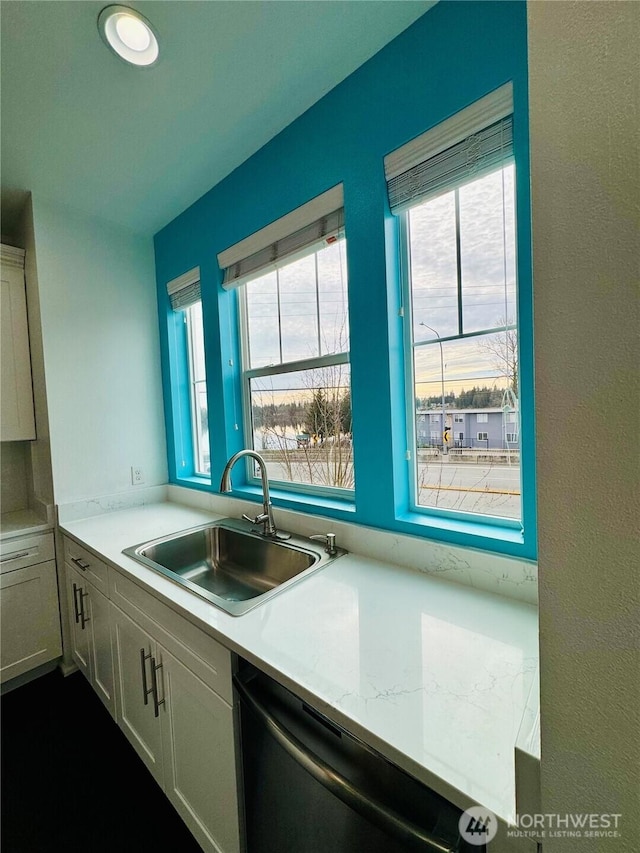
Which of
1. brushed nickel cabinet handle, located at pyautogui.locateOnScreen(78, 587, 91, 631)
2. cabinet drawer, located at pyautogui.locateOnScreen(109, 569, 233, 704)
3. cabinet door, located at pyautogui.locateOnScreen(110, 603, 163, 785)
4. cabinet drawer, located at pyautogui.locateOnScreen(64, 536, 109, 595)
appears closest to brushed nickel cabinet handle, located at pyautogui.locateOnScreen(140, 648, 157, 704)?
cabinet door, located at pyautogui.locateOnScreen(110, 603, 163, 785)

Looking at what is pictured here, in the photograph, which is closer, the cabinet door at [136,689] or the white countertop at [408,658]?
the white countertop at [408,658]

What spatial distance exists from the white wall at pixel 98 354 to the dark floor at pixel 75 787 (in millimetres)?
1093

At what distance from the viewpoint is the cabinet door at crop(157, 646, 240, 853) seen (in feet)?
3.24

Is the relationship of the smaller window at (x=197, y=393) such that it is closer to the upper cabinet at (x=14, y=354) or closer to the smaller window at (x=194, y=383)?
the smaller window at (x=194, y=383)

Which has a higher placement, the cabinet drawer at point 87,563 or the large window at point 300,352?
the large window at point 300,352

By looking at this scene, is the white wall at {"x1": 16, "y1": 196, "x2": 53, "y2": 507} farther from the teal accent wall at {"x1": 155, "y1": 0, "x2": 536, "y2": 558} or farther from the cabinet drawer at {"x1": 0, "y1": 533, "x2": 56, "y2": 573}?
the teal accent wall at {"x1": 155, "y1": 0, "x2": 536, "y2": 558}

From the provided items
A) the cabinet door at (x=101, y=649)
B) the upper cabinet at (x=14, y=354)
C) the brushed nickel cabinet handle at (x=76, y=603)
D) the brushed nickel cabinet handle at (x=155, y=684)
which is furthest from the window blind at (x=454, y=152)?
the brushed nickel cabinet handle at (x=76, y=603)

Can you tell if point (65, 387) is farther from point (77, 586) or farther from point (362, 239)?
point (362, 239)

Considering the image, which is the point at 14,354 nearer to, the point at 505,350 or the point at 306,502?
the point at 306,502

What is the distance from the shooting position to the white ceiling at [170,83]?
1172 mm

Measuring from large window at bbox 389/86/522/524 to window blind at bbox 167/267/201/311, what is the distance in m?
1.40

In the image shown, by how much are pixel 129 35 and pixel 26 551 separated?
2.37 m

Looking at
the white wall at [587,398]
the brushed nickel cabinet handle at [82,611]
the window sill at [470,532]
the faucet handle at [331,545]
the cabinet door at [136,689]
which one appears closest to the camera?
the white wall at [587,398]

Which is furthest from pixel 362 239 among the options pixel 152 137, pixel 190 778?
pixel 190 778
